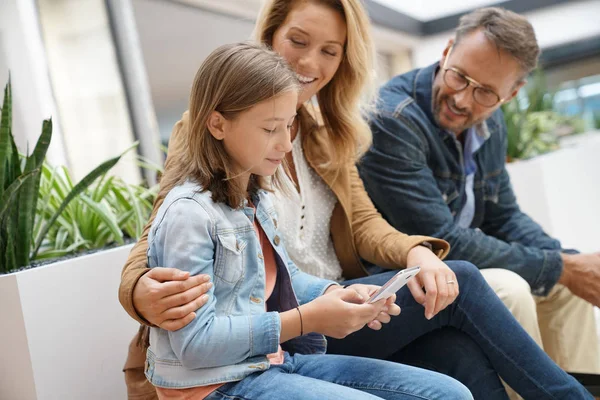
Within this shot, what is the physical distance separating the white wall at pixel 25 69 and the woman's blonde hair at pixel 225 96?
2008 mm

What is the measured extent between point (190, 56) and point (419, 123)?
3.07m

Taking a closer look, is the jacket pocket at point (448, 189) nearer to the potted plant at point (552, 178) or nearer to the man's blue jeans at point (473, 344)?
the man's blue jeans at point (473, 344)

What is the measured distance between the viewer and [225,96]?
1.16m

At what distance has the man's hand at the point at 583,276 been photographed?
182cm

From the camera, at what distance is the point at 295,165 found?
168 cm

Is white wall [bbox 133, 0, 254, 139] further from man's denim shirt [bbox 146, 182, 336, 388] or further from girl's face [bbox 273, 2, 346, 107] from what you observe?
man's denim shirt [bbox 146, 182, 336, 388]

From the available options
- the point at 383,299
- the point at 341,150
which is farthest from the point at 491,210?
the point at 383,299

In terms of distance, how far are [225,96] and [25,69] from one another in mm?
2282

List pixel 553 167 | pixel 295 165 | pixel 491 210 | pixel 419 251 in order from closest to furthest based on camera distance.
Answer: pixel 419 251 < pixel 295 165 < pixel 491 210 < pixel 553 167

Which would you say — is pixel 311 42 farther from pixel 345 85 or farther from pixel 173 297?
pixel 173 297

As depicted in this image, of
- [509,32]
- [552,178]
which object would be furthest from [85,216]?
[552,178]

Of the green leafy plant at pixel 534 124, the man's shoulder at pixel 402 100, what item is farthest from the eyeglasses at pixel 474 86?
the green leafy plant at pixel 534 124

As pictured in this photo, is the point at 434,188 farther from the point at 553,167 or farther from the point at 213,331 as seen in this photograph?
the point at 553,167

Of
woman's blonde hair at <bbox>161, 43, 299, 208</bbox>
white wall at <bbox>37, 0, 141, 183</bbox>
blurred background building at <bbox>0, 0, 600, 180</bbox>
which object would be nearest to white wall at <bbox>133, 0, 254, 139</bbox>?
blurred background building at <bbox>0, 0, 600, 180</bbox>
